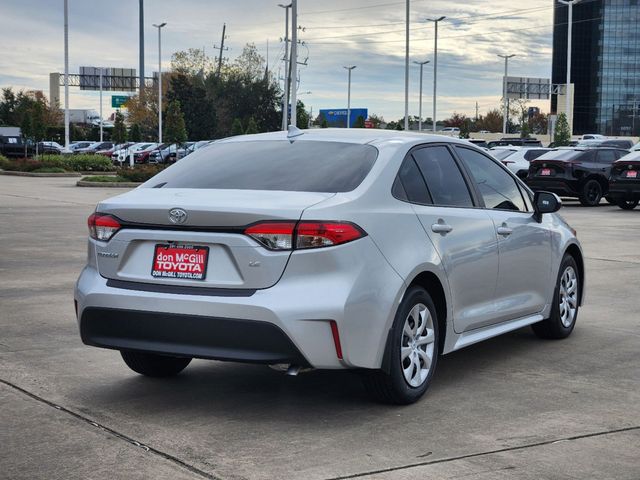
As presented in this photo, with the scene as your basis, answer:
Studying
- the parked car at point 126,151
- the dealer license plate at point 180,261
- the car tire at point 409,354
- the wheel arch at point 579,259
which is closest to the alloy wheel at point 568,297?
the wheel arch at point 579,259

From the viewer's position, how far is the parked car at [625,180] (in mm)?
25562

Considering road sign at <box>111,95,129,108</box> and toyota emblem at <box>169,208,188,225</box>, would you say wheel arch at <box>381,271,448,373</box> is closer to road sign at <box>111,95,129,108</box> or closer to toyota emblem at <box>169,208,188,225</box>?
toyota emblem at <box>169,208,188,225</box>

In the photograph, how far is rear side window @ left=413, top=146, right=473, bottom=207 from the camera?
654 cm

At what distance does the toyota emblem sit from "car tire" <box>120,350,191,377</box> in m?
1.29

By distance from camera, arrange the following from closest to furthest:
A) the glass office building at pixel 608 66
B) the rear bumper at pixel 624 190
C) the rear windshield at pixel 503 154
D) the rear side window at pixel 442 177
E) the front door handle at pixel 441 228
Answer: the front door handle at pixel 441 228, the rear side window at pixel 442 177, the rear bumper at pixel 624 190, the rear windshield at pixel 503 154, the glass office building at pixel 608 66

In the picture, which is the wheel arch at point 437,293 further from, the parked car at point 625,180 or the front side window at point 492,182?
the parked car at point 625,180

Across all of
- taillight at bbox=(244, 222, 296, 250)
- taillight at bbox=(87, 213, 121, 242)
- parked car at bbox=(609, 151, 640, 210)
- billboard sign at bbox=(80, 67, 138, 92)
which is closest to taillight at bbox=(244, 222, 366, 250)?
taillight at bbox=(244, 222, 296, 250)

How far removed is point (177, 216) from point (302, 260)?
758 millimetres

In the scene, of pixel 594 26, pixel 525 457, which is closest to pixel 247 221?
pixel 525 457

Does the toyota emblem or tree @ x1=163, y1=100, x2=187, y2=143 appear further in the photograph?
tree @ x1=163, y1=100, x2=187, y2=143

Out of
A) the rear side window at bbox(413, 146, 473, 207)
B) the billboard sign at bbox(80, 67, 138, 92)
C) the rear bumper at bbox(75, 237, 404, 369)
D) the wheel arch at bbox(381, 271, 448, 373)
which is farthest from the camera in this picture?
the billboard sign at bbox(80, 67, 138, 92)

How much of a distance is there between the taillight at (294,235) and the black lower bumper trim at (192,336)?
1.41 feet

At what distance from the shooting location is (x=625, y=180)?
2572 cm

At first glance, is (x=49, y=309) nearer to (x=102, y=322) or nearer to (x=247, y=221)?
(x=102, y=322)
